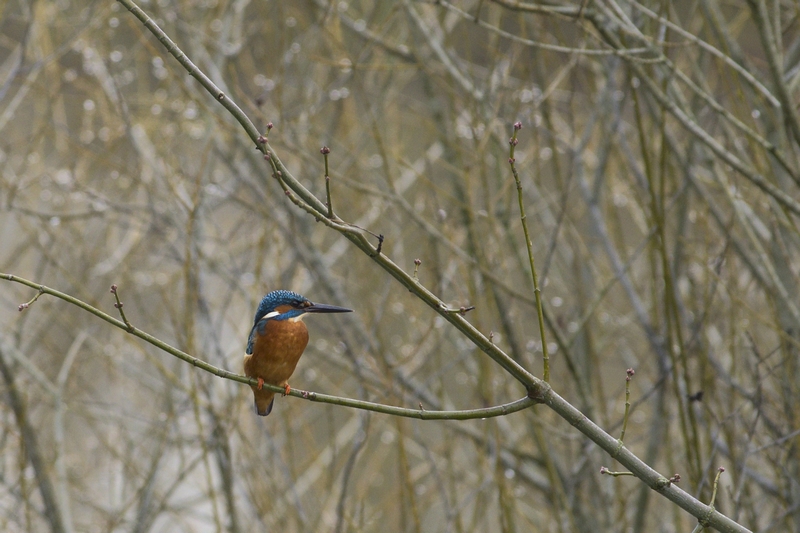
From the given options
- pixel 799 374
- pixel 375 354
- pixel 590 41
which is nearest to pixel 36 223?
pixel 375 354

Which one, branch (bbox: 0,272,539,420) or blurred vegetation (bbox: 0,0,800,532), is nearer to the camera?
branch (bbox: 0,272,539,420)

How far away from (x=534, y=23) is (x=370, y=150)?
11.8 ft

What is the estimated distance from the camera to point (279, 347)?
2.31 m

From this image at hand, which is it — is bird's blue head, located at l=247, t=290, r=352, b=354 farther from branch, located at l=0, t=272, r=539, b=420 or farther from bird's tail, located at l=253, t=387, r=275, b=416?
branch, located at l=0, t=272, r=539, b=420

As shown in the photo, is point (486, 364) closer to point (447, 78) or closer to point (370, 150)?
point (447, 78)

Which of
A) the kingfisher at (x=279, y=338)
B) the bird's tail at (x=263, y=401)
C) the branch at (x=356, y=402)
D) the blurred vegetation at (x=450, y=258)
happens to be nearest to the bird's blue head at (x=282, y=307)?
the kingfisher at (x=279, y=338)

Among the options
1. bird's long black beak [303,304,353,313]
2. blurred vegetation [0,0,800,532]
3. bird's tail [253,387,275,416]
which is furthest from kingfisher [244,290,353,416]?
blurred vegetation [0,0,800,532]

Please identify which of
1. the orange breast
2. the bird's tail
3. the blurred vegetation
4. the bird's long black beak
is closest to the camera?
the bird's long black beak

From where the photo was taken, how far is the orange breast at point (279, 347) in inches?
91.0

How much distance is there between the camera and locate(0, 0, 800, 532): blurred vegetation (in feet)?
10.6

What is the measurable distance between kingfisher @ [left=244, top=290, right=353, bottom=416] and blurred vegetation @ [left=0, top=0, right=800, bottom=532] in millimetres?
882

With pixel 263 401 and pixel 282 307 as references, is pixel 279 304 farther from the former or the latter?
pixel 263 401

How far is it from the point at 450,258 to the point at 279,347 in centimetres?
226

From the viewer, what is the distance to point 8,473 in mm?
6793
